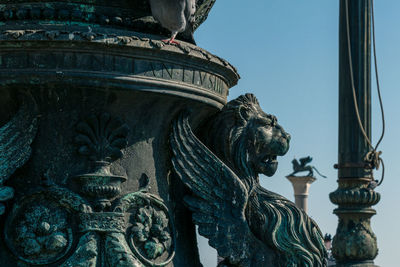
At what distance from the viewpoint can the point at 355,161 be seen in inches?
335

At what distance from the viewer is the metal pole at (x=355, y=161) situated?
27.4 ft

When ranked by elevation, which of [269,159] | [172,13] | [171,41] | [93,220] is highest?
[172,13]

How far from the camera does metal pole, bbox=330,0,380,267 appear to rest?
8345 mm

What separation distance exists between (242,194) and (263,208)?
0.43 feet

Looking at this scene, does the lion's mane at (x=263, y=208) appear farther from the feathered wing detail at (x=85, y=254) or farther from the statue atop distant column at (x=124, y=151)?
the feathered wing detail at (x=85, y=254)

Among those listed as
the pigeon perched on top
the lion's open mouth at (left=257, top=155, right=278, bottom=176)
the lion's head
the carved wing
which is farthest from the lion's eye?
the pigeon perched on top

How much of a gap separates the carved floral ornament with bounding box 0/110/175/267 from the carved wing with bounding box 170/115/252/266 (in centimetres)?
17

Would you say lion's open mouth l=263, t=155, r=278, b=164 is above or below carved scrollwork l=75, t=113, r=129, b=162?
above

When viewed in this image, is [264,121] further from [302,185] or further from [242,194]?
[302,185]

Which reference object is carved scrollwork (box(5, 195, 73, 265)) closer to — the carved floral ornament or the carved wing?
the carved floral ornament

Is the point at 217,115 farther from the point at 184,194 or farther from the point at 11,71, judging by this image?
the point at 11,71

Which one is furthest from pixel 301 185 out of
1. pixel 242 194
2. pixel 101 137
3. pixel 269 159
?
pixel 101 137

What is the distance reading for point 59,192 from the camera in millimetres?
→ 2818

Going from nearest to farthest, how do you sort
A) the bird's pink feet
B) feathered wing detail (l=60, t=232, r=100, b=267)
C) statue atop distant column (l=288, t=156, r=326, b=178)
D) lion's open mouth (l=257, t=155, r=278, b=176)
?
1. feathered wing detail (l=60, t=232, r=100, b=267)
2. the bird's pink feet
3. lion's open mouth (l=257, t=155, r=278, b=176)
4. statue atop distant column (l=288, t=156, r=326, b=178)
